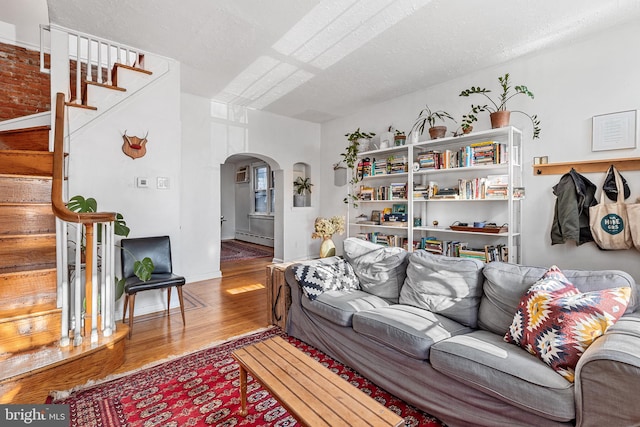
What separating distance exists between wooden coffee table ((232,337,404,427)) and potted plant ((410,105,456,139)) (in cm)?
329

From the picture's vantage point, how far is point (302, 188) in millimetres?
6113

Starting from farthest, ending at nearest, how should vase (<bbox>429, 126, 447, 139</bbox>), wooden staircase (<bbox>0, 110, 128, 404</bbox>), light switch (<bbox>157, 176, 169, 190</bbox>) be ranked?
vase (<bbox>429, 126, 447, 139</bbox>)
light switch (<bbox>157, 176, 169, 190</bbox>)
wooden staircase (<bbox>0, 110, 128, 404</bbox>)

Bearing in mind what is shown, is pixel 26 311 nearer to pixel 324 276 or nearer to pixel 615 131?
pixel 324 276

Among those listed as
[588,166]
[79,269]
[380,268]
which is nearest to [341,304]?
[380,268]

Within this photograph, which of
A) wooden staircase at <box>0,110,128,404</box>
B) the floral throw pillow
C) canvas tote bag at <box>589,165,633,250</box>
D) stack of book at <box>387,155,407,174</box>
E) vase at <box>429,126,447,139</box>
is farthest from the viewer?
stack of book at <box>387,155,407,174</box>

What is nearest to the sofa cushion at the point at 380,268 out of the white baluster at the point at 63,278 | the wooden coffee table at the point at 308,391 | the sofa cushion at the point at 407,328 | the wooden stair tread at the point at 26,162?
the sofa cushion at the point at 407,328

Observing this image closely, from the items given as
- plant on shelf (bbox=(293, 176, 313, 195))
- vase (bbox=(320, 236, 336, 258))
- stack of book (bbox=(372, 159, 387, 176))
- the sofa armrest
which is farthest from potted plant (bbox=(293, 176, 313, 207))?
the sofa armrest

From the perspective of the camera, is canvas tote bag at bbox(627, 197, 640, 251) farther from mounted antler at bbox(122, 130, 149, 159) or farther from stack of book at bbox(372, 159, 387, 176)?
mounted antler at bbox(122, 130, 149, 159)

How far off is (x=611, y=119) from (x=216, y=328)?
422 centimetres

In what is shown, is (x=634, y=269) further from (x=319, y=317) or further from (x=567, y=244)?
(x=319, y=317)

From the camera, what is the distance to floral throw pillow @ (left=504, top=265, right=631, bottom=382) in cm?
138

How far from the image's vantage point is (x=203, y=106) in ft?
15.6

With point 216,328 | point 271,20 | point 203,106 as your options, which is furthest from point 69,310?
point 203,106

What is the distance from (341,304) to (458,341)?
835 millimetres
